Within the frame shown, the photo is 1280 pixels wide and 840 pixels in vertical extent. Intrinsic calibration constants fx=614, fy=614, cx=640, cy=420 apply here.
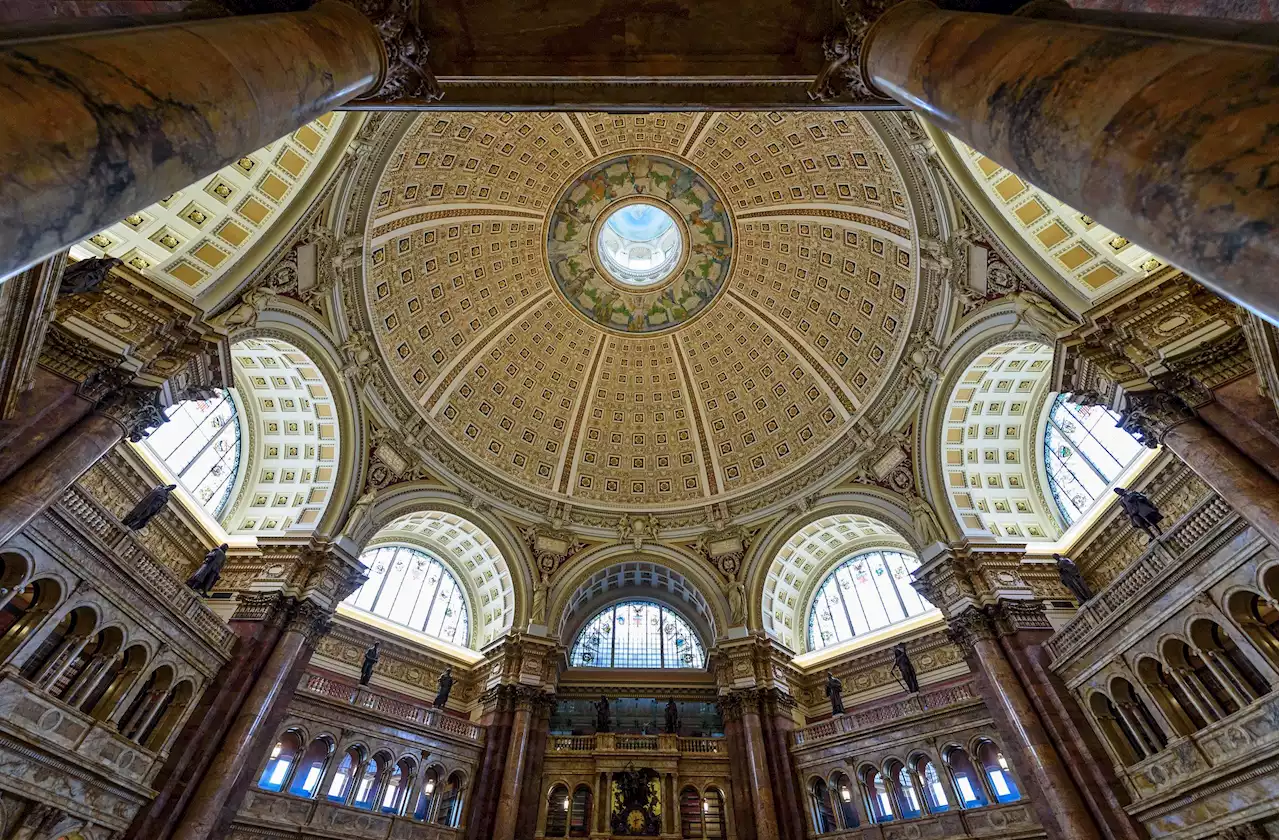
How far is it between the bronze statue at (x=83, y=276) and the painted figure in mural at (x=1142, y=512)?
79.8 ft

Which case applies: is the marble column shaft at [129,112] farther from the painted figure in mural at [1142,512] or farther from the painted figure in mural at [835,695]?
the painted figure in mural at [835,695]

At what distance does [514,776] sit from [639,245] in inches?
991

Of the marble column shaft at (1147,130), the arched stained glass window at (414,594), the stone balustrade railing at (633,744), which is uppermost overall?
the arched stained glass window at (414,594)

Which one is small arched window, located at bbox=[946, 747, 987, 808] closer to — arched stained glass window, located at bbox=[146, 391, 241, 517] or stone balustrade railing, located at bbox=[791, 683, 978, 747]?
stone balustrade railing, located at bbox=[791, 683, 978, 747]

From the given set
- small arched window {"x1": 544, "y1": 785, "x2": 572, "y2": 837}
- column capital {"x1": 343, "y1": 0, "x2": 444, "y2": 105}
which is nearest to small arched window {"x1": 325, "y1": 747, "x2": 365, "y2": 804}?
small arched window {"x1": 544, "y1": 785, "x2": 572, "y2": 837}

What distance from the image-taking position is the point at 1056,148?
13.1 ft

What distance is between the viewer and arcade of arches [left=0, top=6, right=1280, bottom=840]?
831cm

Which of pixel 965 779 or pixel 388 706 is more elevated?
pixel 388 706

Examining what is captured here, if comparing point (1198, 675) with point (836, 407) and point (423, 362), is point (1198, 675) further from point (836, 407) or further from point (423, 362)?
point (423, 362)

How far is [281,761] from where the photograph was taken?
17922 millimetres

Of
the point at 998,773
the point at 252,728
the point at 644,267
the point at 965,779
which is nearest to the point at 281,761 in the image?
the point at 252,728

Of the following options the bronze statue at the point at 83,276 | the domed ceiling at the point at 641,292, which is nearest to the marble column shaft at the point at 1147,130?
the bronze statue at the point at 83,276

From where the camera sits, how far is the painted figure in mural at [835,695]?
2212cm

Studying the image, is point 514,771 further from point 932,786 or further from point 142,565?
point 932,786
